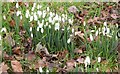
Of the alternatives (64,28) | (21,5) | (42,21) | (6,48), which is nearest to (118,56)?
(64,28)

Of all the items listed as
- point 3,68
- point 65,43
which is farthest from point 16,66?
point 65,43

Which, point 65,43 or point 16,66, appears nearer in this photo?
point 16,66

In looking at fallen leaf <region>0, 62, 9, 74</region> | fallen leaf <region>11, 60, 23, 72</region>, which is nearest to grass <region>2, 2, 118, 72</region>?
fallen leaf <region>11, 60, 23, 72</region>

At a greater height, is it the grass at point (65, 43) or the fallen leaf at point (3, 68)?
the grass at point (65, 43)

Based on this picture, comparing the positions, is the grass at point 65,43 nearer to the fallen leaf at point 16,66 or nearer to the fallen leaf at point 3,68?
the fallen leaf at point 16,66

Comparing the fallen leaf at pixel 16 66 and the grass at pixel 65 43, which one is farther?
the grass at pixel 65 43

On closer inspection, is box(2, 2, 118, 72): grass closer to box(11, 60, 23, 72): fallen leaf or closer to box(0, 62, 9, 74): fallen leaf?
box(11, 60, 23, 72): fallen leaf

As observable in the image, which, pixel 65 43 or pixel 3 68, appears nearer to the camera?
pixel 3 68

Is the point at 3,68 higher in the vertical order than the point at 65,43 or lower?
lower

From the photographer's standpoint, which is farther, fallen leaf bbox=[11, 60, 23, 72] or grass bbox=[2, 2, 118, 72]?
grass bbox=[2, 2, 118, 72]

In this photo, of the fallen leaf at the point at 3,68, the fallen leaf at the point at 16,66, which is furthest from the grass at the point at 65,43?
the fallen leaf at the point at 3,68

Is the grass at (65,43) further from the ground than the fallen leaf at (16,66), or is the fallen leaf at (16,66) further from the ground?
the grass at (65,43)

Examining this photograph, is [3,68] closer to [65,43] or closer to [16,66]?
[16,66]
